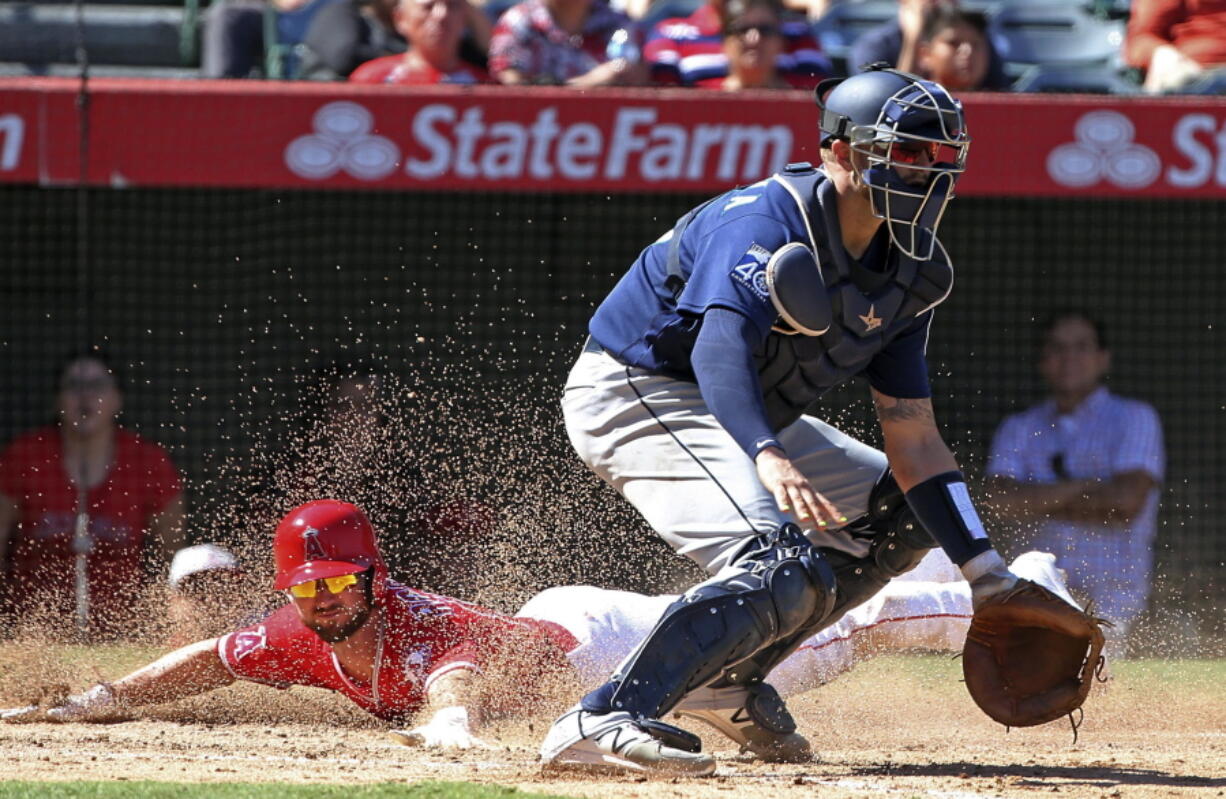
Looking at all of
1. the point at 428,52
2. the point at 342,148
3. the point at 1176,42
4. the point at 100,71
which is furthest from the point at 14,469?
the point at 1176,42

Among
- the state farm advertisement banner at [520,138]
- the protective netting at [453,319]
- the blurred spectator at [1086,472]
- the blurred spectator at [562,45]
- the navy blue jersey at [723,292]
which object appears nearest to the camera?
the navy blue jersey at [723,292]

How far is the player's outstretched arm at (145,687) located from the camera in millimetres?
4426

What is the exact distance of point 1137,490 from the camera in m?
6.82

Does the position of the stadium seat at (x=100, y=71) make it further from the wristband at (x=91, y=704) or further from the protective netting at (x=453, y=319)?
the wristband at (x=91, y=704)

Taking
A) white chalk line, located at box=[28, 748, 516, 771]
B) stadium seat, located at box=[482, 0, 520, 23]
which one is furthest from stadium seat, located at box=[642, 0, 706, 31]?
white chalk line, located at box=[28, 748, 516, 771]

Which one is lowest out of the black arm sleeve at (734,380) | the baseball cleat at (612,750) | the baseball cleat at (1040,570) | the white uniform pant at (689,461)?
the baseball cleat at (612,750)

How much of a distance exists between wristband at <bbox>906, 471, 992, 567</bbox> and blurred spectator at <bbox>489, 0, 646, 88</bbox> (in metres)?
3.37

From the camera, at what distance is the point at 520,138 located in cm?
638

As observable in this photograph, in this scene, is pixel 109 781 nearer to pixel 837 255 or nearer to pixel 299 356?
pixel 837 255

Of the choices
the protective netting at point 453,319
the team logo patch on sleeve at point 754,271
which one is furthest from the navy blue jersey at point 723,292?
the protective netting at point 453,319

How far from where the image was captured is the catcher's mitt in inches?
151

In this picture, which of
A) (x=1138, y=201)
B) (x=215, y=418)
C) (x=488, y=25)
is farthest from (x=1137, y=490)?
(x=215, y=418)

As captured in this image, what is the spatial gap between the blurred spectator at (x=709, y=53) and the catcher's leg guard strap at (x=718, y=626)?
160 inches

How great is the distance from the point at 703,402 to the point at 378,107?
303 centimetres
